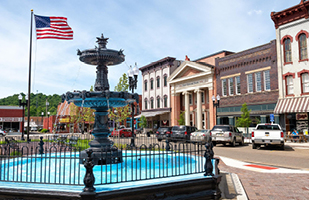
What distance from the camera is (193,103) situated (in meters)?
43.1

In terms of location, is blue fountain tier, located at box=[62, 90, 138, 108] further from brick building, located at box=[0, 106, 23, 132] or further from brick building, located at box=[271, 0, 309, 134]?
brick building, located at box=[0, 106, 23, 132]

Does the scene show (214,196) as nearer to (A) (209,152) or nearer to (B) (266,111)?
(A) (209,152)

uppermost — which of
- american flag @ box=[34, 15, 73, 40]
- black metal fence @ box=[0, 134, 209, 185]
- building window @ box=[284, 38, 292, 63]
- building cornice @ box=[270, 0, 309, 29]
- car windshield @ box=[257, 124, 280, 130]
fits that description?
building cornice @ box=[270, 0, 309, 29]

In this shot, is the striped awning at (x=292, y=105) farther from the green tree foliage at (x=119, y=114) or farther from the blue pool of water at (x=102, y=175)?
the blue pool of water at (x=102, y=175)

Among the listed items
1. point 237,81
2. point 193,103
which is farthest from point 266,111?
point 193,103

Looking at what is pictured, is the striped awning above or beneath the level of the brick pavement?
above

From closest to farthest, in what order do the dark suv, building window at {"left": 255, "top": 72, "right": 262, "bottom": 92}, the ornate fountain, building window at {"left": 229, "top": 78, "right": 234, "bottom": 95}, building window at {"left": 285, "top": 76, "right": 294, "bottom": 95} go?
the ornate fountain < the dark suv < building window at {"left": 285, "top": 76, "right": 294, "bottom": 95} < building window at {"left": 255, "top": 72, "right": 262, "bottom": 92} < building window at {"left": 229, "top": 78, "right": 234, "bottom": 95}

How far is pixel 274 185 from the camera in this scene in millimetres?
7715

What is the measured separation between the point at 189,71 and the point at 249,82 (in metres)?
11.7

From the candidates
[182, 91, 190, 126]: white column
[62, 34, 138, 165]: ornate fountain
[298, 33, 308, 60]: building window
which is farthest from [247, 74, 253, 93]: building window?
[62, 34, 138, 165]: ornate fountain

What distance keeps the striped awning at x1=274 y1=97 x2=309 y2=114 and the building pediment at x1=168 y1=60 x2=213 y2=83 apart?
11.7 m

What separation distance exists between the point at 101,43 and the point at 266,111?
24873 mm

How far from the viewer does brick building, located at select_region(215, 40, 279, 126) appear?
29484 millimetres

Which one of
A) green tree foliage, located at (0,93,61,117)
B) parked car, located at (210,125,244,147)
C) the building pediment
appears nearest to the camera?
parked car, located at (210,125,244,147)
